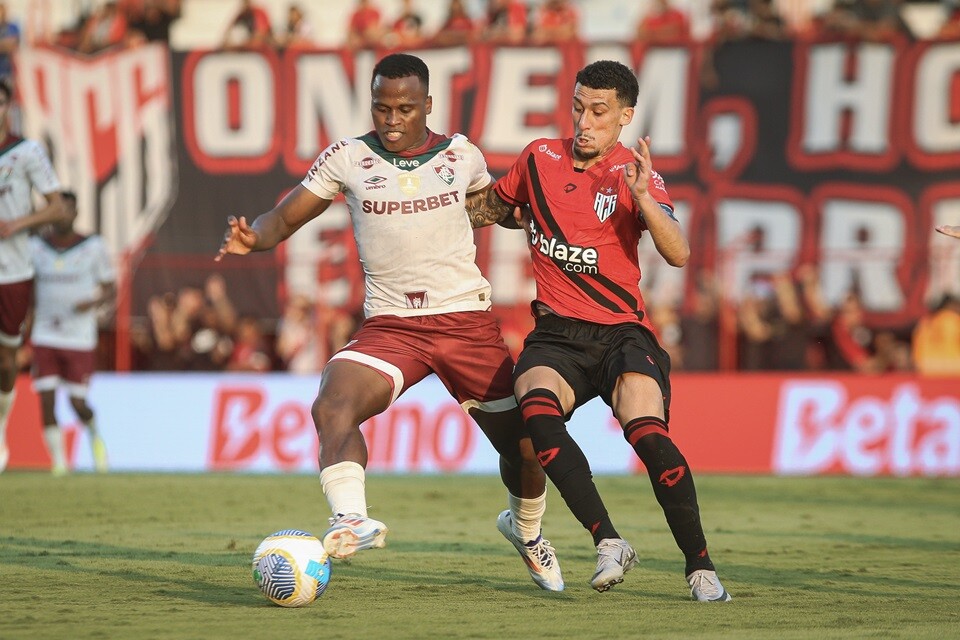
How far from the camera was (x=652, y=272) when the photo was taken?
18.0 meters

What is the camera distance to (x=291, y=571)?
21.1ft

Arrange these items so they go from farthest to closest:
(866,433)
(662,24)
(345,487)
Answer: (662,24)
(866,433)
(345,487)

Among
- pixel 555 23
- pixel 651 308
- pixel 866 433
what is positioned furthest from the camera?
pixel 555 23

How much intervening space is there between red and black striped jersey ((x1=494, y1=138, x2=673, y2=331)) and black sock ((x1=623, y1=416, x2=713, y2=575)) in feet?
2.36

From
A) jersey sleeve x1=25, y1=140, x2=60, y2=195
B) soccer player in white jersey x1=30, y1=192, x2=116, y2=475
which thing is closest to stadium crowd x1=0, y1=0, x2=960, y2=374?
soccer player in white jersey x1=30, y1=192, x2=116, y2=475

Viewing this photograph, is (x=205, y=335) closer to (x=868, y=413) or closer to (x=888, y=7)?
(x=868, y=413)

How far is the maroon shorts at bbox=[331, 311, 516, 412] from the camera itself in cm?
727

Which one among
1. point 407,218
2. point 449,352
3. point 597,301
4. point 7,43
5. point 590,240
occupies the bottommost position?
point 449,352

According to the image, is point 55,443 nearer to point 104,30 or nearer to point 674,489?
point 104,30

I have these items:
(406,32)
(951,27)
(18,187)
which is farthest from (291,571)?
(951,27)

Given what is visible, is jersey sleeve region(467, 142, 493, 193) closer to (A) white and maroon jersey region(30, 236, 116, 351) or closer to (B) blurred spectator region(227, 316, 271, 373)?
(A) white and maroon jersey region(30, 236, 116, 351)

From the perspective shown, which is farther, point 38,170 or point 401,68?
point 38,170

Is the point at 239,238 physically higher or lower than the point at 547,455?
higher

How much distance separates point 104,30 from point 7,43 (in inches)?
55.6
